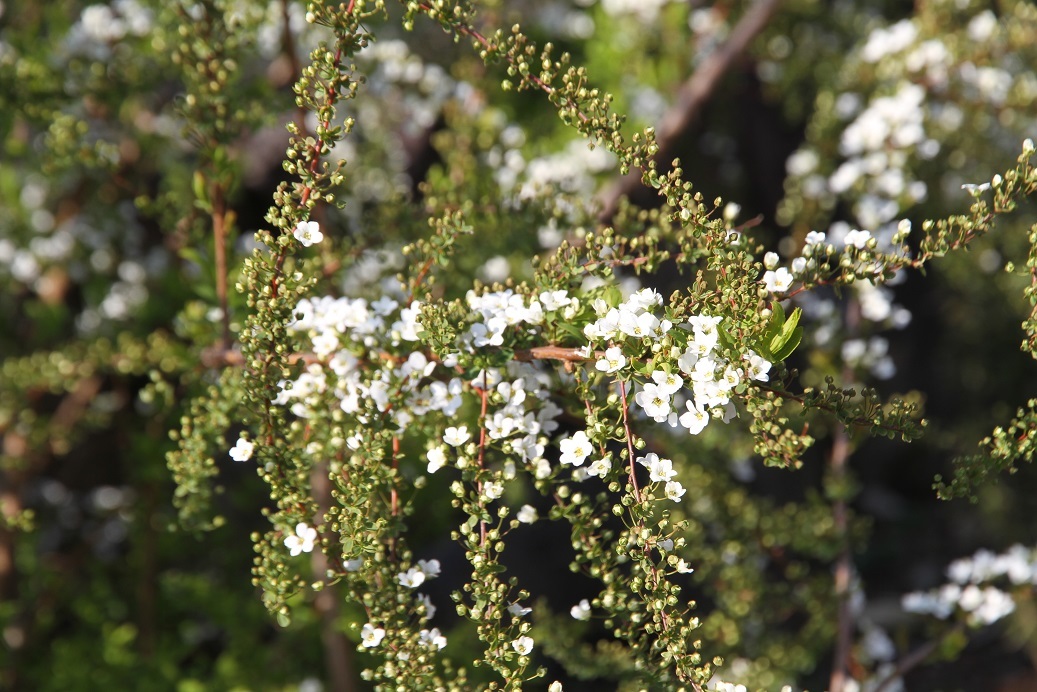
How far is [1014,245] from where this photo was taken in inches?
143

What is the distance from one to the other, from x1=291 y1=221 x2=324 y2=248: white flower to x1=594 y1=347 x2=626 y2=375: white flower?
537 millimetres

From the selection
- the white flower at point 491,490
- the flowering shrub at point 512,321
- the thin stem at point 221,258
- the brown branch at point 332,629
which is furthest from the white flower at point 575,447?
the brown branch at point 332,629

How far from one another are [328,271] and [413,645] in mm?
1056

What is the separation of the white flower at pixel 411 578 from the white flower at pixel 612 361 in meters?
0.53

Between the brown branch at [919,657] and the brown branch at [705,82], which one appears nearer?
the brown branch at [919,657]

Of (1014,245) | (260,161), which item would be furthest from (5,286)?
(1014,245)

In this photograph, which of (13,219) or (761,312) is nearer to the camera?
(761,312)

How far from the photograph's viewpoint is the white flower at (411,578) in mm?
1678

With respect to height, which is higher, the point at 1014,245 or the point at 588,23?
the point at 588,23

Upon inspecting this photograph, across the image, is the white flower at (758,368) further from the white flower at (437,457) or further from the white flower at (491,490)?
the white flower at (437,457)

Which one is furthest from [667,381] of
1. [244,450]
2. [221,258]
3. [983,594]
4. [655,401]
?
[983,594]

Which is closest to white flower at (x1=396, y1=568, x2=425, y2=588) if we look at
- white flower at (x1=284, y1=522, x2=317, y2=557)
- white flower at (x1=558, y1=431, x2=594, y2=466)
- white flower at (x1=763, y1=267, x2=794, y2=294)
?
white flower at (x1=284, y1=522, x2=317, y2=557)

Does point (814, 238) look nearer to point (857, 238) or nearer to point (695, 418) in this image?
point (857, 238)

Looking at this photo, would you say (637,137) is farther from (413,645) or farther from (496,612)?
(413,645)
